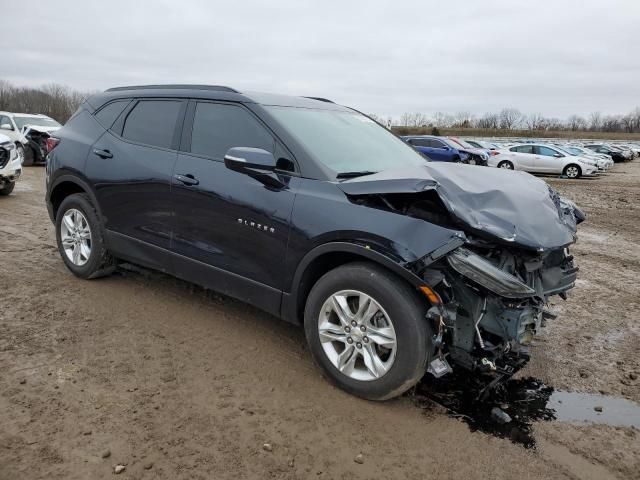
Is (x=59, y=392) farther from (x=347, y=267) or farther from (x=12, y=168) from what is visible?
(x=12, y=168)

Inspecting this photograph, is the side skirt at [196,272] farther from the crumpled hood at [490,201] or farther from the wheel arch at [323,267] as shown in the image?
the crumpled hood at [490,201]

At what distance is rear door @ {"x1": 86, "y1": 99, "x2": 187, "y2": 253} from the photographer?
4137mm

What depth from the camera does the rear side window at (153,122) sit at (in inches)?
167

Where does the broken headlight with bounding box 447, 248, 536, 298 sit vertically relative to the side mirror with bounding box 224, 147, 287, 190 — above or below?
below

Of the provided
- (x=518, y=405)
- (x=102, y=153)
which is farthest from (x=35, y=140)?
(x=518, y=405)

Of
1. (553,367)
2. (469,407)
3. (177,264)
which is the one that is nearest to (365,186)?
(469,407)

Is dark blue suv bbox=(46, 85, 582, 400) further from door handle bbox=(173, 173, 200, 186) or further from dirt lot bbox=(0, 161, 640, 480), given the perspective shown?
dirt lot bbox=(0, 161, 640, 480)

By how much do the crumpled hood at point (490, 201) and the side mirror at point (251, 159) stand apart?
1.62 feet

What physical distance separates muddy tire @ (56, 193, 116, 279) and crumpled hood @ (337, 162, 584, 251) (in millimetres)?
2702

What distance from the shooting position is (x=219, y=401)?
3.06 metres

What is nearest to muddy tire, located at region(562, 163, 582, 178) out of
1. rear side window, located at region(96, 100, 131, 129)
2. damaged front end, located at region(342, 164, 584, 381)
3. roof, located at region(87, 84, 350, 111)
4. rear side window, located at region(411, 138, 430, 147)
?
rear side window, located at region(411, 138, 430, 147)

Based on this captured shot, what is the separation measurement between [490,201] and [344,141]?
4.14 feet

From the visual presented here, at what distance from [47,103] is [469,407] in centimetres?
6419

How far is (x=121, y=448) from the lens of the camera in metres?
2.60
